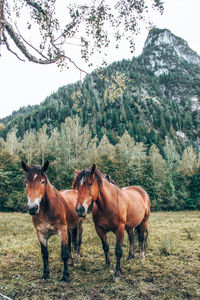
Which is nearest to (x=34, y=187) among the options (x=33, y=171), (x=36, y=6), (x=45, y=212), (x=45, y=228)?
(x=33, y=171)

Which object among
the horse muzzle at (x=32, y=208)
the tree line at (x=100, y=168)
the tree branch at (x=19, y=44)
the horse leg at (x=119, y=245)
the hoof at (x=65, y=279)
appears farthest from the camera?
the tree line at (x=100, y=168)

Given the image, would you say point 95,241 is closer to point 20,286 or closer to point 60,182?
A: point 20,286

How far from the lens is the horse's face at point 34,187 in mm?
4109

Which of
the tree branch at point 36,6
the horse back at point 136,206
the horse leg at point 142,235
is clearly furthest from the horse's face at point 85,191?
the tree branch at point 36,6

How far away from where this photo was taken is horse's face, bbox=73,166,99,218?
433cm

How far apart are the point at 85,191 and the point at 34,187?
3.50 ft


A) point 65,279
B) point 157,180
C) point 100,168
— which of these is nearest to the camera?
point 65,279

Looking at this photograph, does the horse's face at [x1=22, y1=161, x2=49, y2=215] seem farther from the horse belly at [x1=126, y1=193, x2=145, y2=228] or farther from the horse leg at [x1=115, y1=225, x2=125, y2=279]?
the horse belly at [x1=126, y1=193, x2=145, y2=228]

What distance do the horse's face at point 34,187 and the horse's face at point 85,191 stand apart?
2.52 ft

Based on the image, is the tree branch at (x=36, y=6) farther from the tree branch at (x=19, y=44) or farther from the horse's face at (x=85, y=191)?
the horse's face at (x=85, y=191)

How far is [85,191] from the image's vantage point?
4512mm

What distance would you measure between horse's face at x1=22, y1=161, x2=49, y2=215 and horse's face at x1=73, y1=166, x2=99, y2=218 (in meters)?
0.77

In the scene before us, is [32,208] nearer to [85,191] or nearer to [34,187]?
[34,187]

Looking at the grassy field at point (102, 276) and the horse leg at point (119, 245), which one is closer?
the grassy field at point (102, 276)
